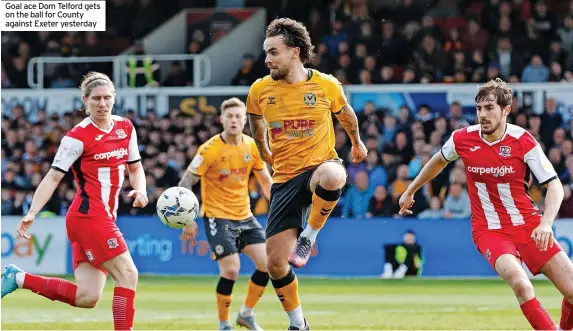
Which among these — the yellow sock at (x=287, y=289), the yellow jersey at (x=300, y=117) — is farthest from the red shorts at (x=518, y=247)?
the yellow sock at (x=287, y=289)

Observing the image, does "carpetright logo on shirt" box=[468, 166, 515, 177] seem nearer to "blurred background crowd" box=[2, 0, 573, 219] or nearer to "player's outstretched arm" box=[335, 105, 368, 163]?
"player's outstretched arm" box=[335, 105, 368, 163]

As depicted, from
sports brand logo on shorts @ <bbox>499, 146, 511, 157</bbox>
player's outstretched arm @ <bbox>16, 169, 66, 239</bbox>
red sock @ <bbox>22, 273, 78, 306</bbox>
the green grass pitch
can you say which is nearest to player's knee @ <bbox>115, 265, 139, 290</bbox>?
red sock @ <bbox>22, 273, 78, 306</bbox>

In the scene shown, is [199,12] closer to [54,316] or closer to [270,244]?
[54,316]

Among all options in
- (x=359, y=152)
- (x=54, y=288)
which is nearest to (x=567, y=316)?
(x=359, y=152)

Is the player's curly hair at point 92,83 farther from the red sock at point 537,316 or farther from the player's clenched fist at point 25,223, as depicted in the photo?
the red sock at point 537,316

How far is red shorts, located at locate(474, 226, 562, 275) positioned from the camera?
8.89m

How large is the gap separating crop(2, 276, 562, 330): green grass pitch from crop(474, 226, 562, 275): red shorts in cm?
257

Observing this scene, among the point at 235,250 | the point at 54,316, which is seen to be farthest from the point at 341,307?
the point at 54,316

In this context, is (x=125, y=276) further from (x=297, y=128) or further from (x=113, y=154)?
(x=297, y=128)

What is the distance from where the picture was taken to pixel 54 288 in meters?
9.46

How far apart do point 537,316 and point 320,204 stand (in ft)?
6.39

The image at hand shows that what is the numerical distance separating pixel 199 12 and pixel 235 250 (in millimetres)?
15794

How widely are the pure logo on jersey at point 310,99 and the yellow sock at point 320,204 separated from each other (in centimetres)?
70

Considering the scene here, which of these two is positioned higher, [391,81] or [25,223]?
[391,81]
